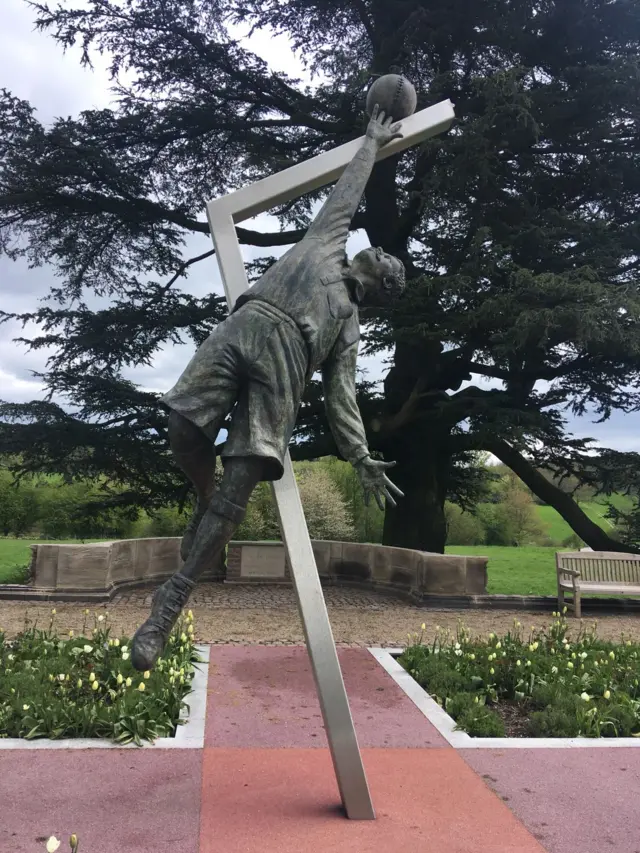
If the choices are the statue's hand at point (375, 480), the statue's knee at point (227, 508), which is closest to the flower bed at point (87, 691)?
the statue's knee at point (227, 508)

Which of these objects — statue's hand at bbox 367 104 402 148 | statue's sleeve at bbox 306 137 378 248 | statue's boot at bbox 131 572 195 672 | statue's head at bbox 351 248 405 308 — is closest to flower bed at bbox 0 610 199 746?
statue's boot at bbox 131 572 195 672

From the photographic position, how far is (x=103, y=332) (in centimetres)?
1305

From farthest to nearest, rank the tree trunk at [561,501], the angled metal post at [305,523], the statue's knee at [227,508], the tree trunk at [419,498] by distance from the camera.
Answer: the tree trunk at [419,498], the tree trunk at [561,501], the statue's knee at [227,508], the angled metal post at [305,523]

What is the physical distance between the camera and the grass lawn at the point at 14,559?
14475 mm

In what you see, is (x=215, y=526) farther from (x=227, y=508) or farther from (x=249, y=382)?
(x=249, y=382)

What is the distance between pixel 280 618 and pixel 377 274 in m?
7.14

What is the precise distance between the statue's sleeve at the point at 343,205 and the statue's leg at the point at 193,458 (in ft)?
4.35

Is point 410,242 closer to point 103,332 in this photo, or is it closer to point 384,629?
point 103,332

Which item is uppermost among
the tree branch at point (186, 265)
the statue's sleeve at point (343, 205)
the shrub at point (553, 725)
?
the tree branch at point (186, 265)

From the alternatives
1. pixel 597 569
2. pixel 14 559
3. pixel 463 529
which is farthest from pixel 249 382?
pixel 463 529

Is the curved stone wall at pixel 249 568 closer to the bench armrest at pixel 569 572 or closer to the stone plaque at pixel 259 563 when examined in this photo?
the stone plaque at pixel 259 563

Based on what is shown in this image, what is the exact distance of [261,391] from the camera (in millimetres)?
3615

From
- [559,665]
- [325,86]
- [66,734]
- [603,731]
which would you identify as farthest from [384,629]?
[325,86]

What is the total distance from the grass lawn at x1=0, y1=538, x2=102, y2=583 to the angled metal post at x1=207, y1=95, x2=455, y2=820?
10.1 m
